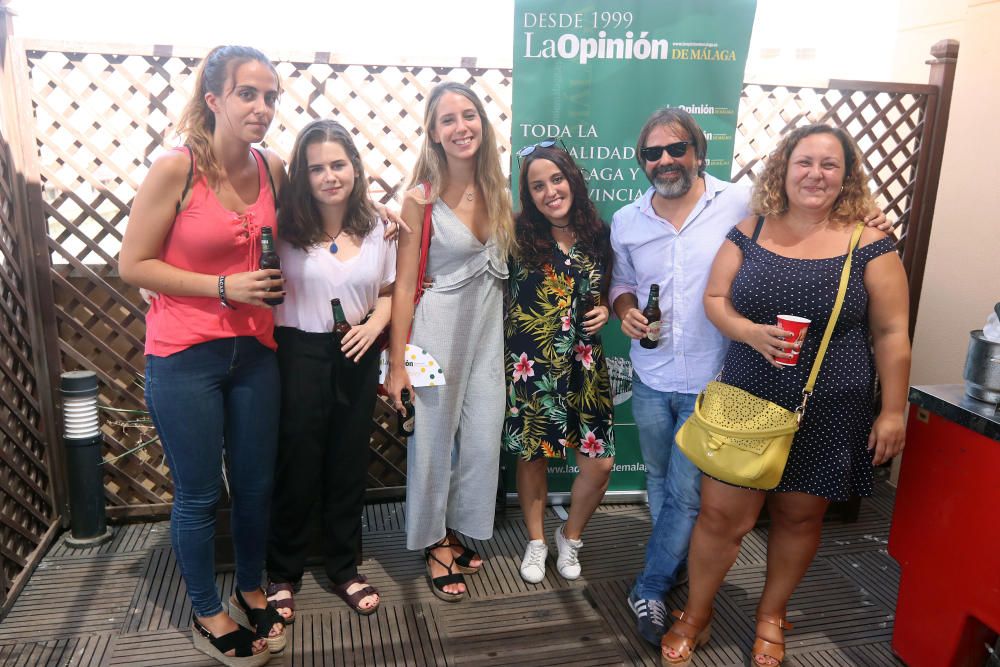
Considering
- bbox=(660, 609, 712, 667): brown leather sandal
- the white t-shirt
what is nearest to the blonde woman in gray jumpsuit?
the white t-shirt

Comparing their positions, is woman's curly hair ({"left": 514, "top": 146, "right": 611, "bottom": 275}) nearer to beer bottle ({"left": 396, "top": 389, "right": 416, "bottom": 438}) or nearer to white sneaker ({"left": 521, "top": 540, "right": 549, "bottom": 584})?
beer bottle ({"left": 396, "top": 389, "right": 416, "bottom": 438})

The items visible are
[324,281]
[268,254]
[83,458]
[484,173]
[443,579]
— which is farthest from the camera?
[83,458]

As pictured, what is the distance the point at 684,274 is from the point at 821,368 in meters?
0.49

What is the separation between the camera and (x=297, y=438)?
218cm

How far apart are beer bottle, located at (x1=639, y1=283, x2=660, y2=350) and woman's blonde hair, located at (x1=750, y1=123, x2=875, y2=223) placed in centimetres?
42

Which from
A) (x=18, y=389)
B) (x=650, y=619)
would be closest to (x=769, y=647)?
(x=650, y=619)

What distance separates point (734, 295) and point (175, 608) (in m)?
2.21

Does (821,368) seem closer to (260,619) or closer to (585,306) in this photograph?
(585,306)

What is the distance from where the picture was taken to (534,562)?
2635mm

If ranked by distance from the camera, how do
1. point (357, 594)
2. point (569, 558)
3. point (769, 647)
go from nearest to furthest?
1. point (769, 647)
2. point (357, 594)
3. point (569, 558)

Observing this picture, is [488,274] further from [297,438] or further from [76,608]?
[76,608]

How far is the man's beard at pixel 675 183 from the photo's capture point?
6.89 ft

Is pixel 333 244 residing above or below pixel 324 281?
above

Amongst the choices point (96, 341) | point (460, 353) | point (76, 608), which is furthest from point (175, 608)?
point (460, 353)
